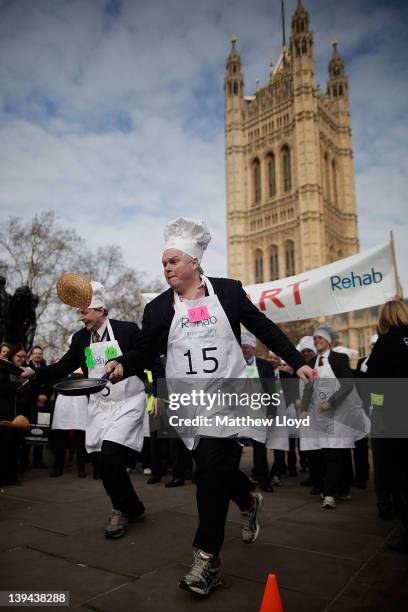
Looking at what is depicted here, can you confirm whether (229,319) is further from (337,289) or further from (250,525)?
(337,289)

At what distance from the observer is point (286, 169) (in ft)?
235

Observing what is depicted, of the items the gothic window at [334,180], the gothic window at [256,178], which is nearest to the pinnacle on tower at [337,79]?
the gothic window at [334,180]

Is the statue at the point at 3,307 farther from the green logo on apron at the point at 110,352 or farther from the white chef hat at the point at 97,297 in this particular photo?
the green logo on apron at the point at 110,352

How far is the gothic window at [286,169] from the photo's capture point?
71500 mm

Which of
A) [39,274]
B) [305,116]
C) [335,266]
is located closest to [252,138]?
[305,116]

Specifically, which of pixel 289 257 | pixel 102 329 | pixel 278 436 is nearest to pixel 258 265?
pixel 289 257

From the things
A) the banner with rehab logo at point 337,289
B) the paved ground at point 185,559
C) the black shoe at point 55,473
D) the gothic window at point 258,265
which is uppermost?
the gothic window at point 258,265

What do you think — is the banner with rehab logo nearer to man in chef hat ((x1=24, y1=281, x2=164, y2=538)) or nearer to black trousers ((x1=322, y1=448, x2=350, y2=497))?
black trousers ((x1=322, y1=448, x2=350, y2=497))

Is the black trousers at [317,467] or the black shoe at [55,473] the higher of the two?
the black trousers at [317,467]

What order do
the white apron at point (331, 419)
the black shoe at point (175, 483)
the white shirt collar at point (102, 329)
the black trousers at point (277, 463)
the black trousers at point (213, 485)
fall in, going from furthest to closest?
1. the black trousers at point (277, 463)
2. the black shoe at point (175, 483)
3. the white apron at point (331, 419)
4. the white shirt collar at point (102, 329)
5. the black trousers at point (213, 485)

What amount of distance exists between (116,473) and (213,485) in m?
1.29

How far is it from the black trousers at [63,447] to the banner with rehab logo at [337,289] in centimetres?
407

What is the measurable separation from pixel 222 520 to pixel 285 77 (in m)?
79.3

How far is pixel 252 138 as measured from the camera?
7431 cm
